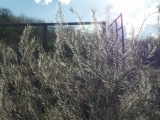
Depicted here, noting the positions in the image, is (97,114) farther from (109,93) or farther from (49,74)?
(49,74)

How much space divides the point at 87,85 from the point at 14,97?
1108 millimetres

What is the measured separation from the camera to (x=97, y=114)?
347 cm

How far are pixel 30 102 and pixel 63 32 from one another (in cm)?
85

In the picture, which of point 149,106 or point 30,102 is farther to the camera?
point 30,102

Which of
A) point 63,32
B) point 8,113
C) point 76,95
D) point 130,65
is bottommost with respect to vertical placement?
point 8,113

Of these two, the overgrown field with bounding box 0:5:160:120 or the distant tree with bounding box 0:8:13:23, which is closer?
the overgrown field with bounding box 0:5:160:120

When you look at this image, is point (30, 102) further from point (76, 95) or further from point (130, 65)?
point (130, 65)

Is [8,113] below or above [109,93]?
below

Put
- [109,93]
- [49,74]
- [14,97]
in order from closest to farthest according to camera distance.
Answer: [109,93]
[49,74]
[14,97]

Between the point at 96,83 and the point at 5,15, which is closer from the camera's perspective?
the point at 96,83

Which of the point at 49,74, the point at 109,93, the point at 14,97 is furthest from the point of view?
the point at 14,97

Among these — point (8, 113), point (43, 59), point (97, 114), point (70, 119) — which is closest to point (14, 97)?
point (8, 113)

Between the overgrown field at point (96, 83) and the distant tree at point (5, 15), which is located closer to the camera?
the overgrown field at point (96, 83)

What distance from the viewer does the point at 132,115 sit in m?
3.58
